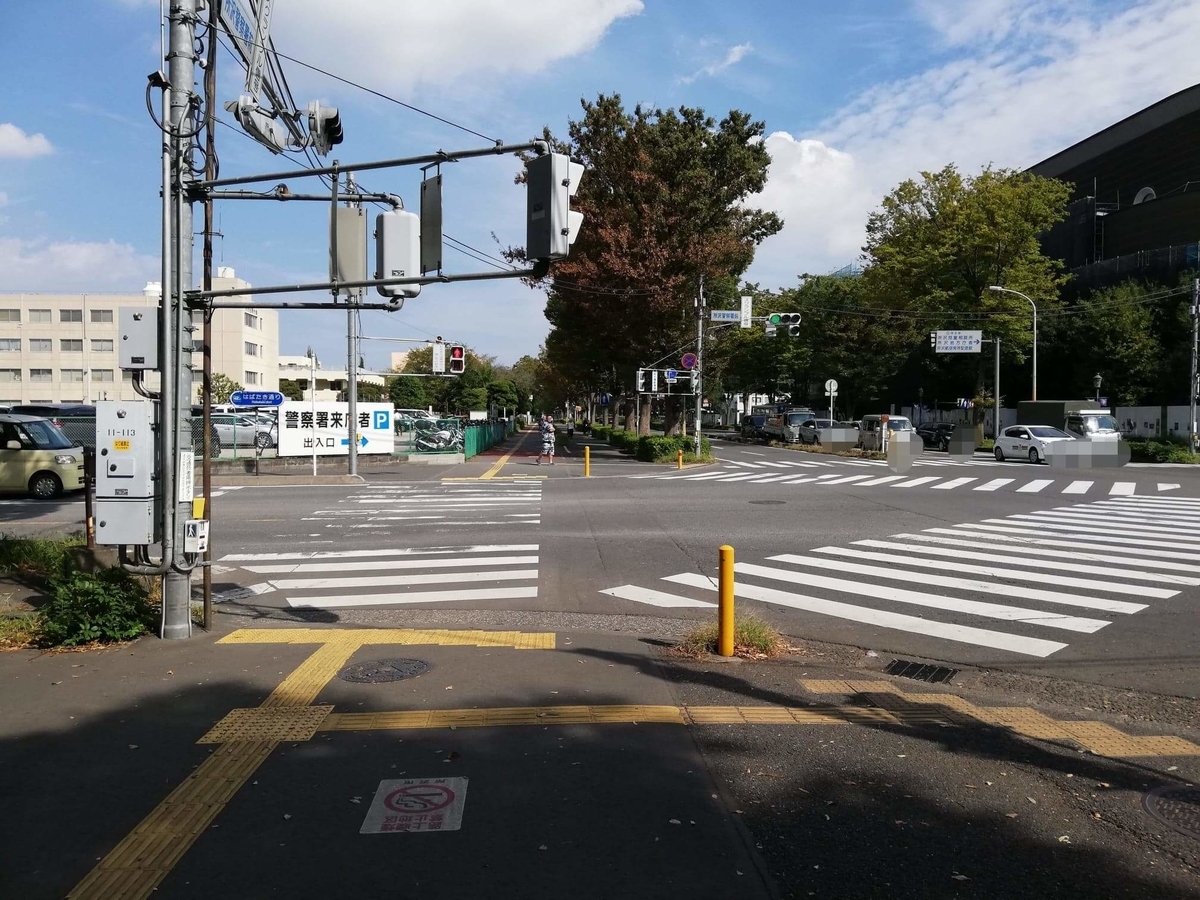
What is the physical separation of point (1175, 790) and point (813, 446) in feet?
151

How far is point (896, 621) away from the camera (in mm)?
8750

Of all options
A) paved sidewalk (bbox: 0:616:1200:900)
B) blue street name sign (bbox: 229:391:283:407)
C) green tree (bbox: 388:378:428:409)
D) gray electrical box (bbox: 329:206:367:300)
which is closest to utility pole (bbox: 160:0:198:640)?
paved sidewalk (bbox: 0:616:1200:900)

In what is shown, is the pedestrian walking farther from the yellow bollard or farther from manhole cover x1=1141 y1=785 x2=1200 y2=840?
manhole cover x1=1141 y1=785 x2=1200 y2=840

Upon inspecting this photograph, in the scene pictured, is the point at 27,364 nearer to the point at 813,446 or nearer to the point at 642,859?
the point at 813,446

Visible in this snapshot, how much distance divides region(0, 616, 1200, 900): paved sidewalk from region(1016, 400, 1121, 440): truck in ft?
107

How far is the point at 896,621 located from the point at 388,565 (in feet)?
21.3

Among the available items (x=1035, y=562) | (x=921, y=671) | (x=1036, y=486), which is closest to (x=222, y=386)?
(x=1036, y=486)

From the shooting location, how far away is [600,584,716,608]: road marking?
31.1 feet

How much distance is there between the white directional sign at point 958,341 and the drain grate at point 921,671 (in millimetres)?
41548

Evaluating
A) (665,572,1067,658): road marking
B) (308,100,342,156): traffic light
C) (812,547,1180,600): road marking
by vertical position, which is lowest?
(665,572,1067,658): road marking

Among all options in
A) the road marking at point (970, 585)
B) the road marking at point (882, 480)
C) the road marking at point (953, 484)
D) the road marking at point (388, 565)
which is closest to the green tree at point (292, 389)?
the road marking at point (882, 480)

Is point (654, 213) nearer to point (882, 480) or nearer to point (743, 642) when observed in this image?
point (882, 480)

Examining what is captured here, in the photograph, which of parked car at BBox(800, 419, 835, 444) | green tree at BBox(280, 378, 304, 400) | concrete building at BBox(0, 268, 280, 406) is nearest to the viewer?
parked car at BBox(800, 419, 835, 444)

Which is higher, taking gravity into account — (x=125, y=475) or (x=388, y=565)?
(x=125, y=475)
